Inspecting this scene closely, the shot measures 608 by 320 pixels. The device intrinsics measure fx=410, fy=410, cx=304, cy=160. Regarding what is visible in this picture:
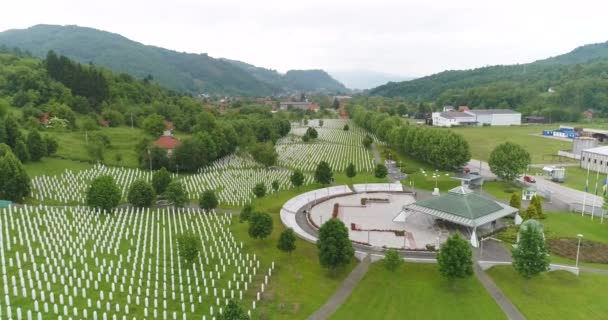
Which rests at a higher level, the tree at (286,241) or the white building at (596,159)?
the white building at (596,159)

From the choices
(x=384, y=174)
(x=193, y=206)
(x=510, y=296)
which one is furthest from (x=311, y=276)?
(x=384, y=174)

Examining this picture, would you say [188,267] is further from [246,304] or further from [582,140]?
[582,140]

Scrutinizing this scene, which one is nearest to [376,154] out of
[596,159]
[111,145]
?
[596,159]

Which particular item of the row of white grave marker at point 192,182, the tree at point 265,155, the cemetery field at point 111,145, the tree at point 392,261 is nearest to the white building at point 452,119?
the tree at point 265,155

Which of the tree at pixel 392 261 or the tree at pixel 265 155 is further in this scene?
the tree at pixel 265 155

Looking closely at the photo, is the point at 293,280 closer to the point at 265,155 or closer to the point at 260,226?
the point at 260,226

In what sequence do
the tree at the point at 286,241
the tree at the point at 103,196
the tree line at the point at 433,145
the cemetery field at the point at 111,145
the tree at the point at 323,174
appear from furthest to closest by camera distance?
the tree line at the point at 433,145 → the cemetery field at the point at 111,145 → the tree at the point at 323,174 → the tree at the point at 103,196 → the tree at the point at 286,241

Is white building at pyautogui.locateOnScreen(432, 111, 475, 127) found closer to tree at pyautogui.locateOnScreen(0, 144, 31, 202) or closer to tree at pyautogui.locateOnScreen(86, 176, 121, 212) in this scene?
tree at pyautogui.locateOnScreen(86, 176, 121, 212)

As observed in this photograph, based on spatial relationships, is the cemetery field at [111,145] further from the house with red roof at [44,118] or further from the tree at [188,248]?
the tree at [188,248]
